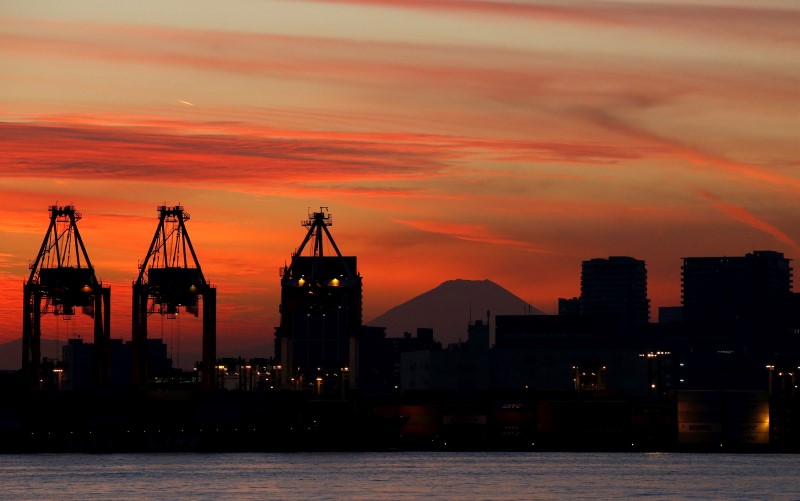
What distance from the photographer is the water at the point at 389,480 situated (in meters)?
143

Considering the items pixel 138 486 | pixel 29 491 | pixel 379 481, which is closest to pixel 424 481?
pixel 379 481

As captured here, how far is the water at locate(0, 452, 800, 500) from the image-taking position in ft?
470

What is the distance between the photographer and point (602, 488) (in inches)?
5925

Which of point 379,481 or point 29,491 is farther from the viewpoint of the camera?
point 379,481

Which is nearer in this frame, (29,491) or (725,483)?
(29,491)

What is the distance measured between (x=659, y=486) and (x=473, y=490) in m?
19.3

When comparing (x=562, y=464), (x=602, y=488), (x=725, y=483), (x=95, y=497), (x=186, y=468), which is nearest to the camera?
(x=95, y=497)

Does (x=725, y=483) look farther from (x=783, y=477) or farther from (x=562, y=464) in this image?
(x=562, y=464)

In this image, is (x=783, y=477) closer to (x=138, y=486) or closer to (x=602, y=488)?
(x=602, y=488)

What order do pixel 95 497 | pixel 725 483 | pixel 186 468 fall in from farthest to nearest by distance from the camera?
pixel 186 468
pixel 725 483
pixel 95 497

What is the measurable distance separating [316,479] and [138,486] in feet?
62.6

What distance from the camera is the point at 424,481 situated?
15912 cm

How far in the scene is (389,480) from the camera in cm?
16038

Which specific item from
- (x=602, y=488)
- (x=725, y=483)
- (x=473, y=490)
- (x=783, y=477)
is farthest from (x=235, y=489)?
(x=783, y=477)
